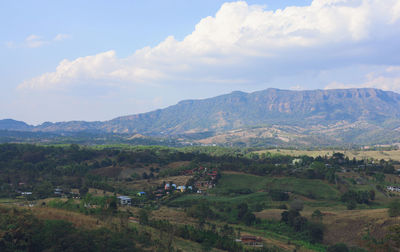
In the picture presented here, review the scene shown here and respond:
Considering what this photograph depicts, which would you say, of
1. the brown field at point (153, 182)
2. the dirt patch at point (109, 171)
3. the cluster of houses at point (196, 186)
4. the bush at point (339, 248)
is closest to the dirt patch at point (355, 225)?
the bush at point (339, 248)

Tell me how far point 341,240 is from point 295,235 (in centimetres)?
753

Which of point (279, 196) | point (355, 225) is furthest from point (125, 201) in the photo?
point (355, 225)

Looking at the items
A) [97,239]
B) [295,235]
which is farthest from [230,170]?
[97,239]

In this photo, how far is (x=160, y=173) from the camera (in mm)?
111188

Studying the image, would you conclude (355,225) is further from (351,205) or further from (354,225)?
(351,205)

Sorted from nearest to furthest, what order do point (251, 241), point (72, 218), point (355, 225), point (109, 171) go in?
point (72, 218) < point (251, 241) < point (355, 225) < point (109, 171)

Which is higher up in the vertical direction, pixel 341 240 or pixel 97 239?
pixel 97 239

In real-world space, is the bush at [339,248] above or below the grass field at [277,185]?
below

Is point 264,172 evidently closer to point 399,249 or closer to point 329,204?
point 329,204

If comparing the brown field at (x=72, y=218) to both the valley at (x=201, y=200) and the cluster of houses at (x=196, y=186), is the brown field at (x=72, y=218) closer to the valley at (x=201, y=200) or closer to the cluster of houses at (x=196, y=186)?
the valley at (x=201, y=200)

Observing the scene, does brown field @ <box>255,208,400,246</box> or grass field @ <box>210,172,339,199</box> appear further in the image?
grass field @ <box>210,172,339,199</box>

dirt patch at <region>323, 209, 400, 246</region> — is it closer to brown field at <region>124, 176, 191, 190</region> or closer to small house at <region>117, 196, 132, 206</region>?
small house at <region>117, 196, 132, 206</region>

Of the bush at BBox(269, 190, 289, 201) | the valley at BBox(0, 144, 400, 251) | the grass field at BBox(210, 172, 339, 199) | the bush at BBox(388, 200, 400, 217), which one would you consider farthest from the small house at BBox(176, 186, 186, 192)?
the bush at BBox(388, 200, 400, 217)

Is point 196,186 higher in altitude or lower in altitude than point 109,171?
lower
